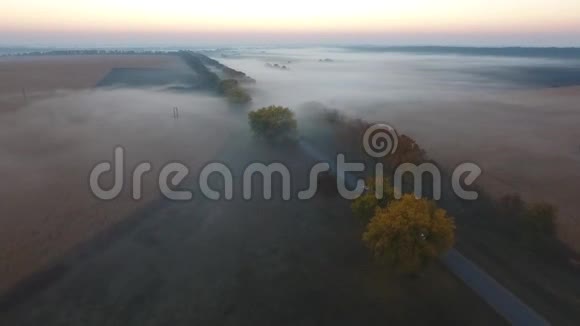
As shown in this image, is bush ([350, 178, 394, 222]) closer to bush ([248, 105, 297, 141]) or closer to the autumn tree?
the autumn tree

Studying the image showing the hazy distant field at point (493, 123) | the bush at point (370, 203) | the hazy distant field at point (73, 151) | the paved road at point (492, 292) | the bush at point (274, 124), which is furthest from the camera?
the bush at point (274, 124)

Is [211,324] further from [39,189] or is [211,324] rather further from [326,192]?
[39,189]

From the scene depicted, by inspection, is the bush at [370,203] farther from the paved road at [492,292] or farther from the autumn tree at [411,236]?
the paved road at [492,292]

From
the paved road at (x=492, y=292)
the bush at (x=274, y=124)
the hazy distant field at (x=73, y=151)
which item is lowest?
the paved road at (x=492, y=292)

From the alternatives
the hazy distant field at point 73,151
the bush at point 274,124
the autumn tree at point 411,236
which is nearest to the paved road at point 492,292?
the autumn tree at point 411,236

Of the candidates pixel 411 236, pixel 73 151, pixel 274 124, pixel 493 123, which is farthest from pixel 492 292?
pixel 493 123

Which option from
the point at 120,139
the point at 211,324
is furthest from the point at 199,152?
the point at 211,324

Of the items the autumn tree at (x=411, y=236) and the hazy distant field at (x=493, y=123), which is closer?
the autumn tree at (x=411, y=236)

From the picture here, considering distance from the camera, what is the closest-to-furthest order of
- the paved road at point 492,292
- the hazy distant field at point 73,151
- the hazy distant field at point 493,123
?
1. the paved road at point 492,292
2. the hazy distant field at point 73,151
3. the hazy distant field at point 493,123
